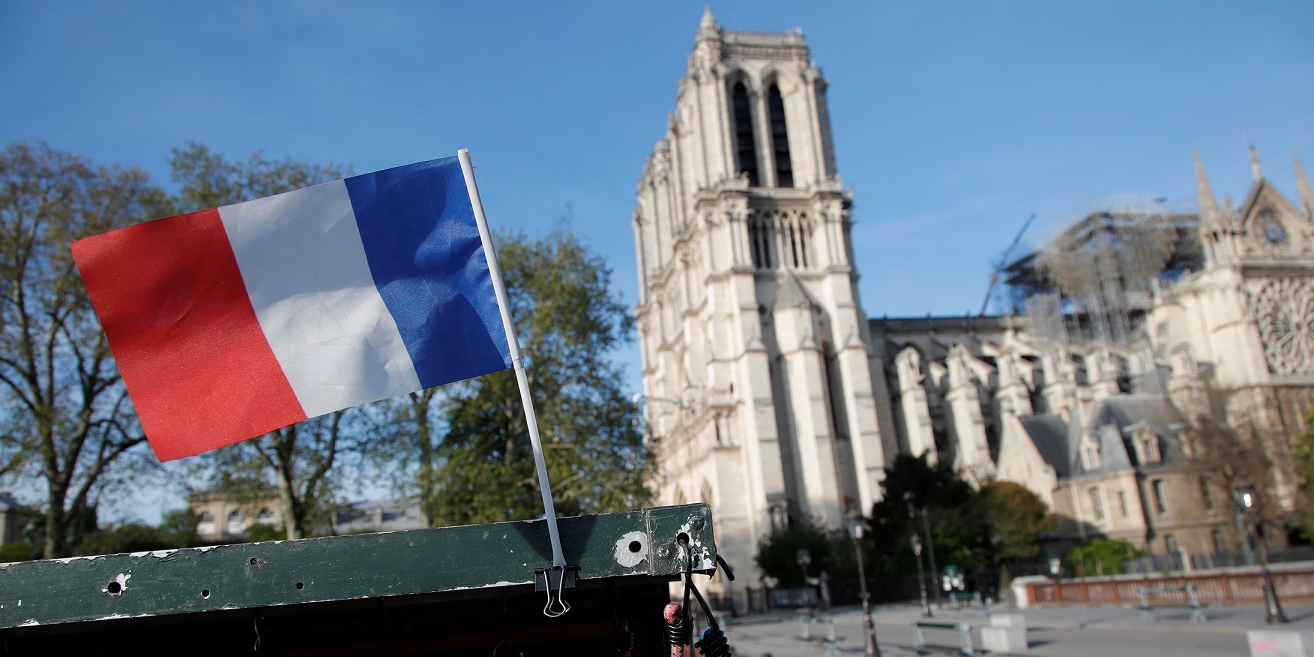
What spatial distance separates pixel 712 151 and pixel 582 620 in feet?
167

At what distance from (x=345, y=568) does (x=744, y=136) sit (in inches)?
2189

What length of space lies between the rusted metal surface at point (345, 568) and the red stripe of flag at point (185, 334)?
0.59m

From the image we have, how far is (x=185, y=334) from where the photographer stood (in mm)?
4125

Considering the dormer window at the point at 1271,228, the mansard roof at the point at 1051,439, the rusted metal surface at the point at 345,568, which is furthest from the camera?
the dormer window at the point at 1271,228

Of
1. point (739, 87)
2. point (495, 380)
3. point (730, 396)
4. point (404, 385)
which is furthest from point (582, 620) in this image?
point (739, 87)

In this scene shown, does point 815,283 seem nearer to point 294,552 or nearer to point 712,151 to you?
point 712,151

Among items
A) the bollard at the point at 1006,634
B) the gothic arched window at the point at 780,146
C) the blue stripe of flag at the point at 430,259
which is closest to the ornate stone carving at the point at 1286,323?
the gothic arched window at the point at 780,146

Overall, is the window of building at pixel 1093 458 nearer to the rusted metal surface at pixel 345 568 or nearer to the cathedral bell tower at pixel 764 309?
the cathedral bell tower at pixel 764 309

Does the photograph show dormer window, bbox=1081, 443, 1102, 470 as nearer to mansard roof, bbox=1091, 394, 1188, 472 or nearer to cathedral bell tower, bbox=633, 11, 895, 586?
mansard roof, bbox=1091, 394, 1188, 472

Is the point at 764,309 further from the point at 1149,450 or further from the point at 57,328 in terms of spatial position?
the point at 57,328

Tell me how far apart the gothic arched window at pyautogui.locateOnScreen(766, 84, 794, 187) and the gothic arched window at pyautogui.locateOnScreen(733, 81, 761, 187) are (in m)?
1.24

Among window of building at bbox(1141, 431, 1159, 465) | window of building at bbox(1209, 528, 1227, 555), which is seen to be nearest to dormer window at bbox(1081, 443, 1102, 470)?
window of building at bbox(1141, 431, 1159, 465)

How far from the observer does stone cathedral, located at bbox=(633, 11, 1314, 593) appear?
156 feet

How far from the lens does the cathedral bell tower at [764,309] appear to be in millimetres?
48625
